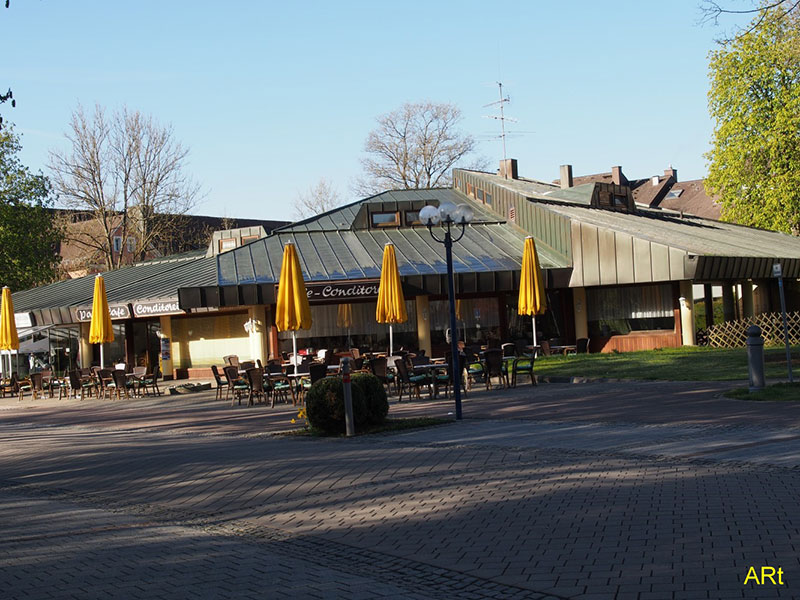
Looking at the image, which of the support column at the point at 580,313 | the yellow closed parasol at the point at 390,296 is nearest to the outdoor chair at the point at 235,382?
the yellow closed parasol at the point at 390,296

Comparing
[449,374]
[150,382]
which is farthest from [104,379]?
[449,374]

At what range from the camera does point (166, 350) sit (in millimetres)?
31328

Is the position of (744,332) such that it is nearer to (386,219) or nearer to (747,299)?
(747,299)

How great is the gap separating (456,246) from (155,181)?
23.0 m

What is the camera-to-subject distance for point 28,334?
36594 millimetres

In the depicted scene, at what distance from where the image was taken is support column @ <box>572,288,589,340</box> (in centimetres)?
3164

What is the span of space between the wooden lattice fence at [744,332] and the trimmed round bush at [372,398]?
17.9 meters

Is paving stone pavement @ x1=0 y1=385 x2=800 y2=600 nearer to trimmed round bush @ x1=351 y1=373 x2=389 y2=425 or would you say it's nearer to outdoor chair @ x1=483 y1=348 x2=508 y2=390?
trimmed round bush @ x1=351 y1=373 x2=389 y2=425

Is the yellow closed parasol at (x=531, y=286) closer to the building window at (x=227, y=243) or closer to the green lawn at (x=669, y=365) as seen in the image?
Answer: the green lawn at (x=669, y=365)

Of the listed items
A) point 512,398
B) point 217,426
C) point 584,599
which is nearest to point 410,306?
point 512,398

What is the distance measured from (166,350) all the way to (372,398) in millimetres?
18918

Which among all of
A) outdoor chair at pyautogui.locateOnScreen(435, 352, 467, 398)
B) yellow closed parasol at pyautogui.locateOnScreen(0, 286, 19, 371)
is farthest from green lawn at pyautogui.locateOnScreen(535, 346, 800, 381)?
yellow closed parasol at pyautogui.locateOnScreen(0, 286, 19, 371)

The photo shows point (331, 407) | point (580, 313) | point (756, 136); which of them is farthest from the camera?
point (756, 136)

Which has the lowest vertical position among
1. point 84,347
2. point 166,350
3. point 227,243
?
point 166,350
